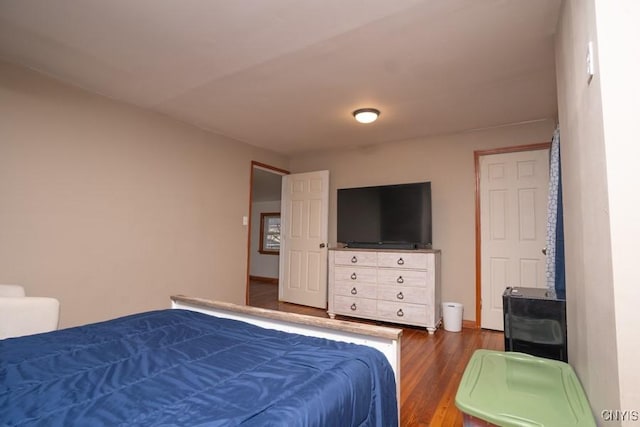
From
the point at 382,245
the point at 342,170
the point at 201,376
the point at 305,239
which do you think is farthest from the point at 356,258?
the point at 201,376

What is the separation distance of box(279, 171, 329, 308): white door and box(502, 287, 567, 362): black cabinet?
279cm

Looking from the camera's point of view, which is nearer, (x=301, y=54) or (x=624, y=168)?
(x=624, y=168)

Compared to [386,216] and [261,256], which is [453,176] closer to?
[386,216]

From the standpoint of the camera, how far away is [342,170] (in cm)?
457

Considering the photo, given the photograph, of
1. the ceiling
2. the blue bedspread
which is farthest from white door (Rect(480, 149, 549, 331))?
the blue bedspread

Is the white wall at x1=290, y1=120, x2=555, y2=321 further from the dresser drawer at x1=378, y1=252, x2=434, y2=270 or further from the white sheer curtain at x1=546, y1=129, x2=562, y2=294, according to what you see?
the white sheer curtain at x1=546, y1=129, x2=562, y2=294

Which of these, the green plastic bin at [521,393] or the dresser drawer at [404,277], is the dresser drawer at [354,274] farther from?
the green plastic bin at [521,393]

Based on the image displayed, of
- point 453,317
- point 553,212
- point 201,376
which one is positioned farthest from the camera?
point 453,317

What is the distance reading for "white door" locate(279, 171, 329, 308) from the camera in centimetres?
441

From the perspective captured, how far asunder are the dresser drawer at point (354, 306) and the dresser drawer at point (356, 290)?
5cm

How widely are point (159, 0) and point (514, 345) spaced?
2.77 m

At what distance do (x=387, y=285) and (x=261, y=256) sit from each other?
459 cm

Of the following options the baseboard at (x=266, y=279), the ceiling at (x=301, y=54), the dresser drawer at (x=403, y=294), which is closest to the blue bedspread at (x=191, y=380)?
the ceiling at (x=301, y=54)

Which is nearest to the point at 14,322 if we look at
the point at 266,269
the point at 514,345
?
the point at 514,345
